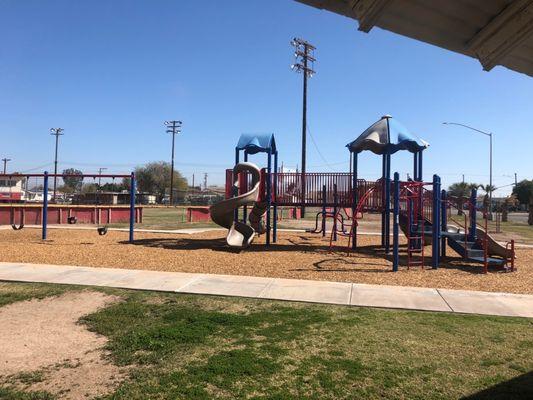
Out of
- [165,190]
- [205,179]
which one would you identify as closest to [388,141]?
[165,190]

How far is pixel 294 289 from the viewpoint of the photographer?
840 cm

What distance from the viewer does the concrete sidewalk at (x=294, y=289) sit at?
7473 mm

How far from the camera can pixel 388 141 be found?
1545cm

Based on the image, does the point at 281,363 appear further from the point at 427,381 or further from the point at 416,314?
the point at 416,314

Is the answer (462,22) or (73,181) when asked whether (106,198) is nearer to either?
(73,181)

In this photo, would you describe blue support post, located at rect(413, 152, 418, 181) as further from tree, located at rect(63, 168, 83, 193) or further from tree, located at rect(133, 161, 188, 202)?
tree, located at rect(133, 161, 188, 202)

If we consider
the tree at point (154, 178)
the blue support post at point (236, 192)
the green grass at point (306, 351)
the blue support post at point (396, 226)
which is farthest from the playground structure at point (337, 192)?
the tree at point (154, 178)

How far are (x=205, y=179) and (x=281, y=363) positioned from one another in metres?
155

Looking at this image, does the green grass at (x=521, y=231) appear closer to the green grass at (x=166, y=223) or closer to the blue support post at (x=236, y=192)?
the blue support post at (x=236, y=192)

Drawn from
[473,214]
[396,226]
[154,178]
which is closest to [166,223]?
[473,214]

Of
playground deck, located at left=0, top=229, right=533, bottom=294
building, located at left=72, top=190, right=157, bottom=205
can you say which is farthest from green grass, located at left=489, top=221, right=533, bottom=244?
building, located at left=72, top=190, right=157, bottom=205

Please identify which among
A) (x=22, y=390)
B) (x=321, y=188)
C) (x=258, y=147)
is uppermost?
(x=258, y=147)

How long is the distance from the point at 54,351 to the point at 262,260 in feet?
25.2

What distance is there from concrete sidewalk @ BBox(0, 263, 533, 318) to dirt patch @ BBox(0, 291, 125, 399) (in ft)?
5.60
